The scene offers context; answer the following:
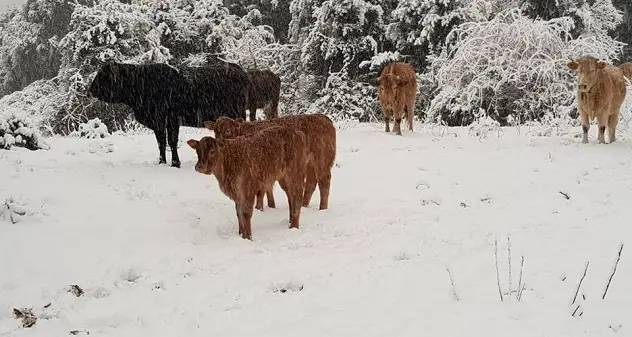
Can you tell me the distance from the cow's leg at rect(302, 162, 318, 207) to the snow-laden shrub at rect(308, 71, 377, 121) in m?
13.1

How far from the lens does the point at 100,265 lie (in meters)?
4.73

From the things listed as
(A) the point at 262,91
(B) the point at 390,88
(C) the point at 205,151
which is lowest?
(C) the point at 205,151

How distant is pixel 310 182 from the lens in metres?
6.98

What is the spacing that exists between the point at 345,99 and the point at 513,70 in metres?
6.37

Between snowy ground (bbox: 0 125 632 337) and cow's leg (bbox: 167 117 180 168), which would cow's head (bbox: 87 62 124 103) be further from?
snowy ground (bbox: 0 125 632 337)

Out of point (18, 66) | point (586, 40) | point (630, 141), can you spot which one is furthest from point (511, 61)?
point (18, 66)

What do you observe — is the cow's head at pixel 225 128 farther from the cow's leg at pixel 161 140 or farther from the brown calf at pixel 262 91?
the brown calf at pixel 262 91

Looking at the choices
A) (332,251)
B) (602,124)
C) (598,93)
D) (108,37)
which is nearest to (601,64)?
(598,93)

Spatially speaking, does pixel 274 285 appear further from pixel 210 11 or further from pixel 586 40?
pixel 210 11

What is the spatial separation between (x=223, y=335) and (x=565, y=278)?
226 cm

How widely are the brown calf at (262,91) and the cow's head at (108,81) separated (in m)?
3.35

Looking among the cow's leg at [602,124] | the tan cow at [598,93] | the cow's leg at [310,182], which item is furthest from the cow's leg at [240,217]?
the cow's leg at [602,124]

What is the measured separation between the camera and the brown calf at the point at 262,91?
12.0 meters

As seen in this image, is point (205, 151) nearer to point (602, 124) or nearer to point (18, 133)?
point (18, 133)
